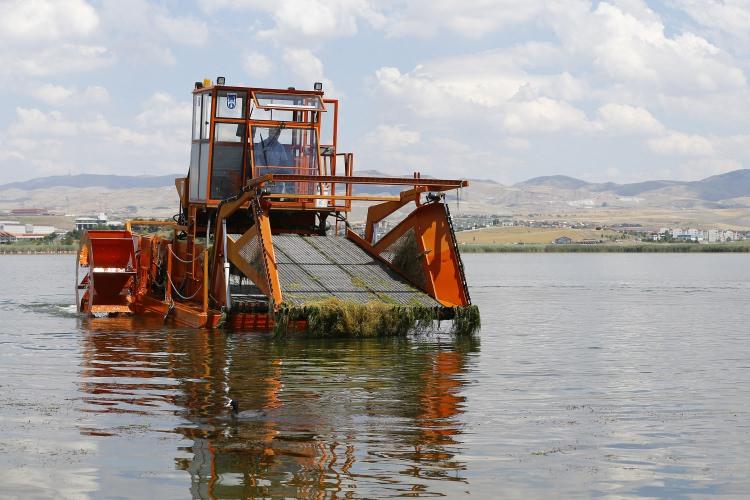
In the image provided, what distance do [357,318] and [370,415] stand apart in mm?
7337

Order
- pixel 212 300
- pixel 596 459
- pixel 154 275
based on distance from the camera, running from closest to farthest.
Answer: pixel 596 459 < pixel 212 300 < pixel 154 275

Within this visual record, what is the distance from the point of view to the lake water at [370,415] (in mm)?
10070

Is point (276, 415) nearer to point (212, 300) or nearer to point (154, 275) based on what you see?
point (212, 300)

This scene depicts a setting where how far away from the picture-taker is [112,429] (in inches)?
480

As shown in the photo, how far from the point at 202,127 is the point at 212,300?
3881 millimetres

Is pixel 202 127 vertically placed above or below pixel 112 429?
above

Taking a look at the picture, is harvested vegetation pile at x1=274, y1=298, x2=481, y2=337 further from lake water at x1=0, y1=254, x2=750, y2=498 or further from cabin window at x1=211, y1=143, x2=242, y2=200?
cabin window at x1=211, y1=143, x2=242, y2=200

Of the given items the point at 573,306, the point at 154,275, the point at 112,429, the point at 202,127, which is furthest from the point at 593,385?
the point at 573,306

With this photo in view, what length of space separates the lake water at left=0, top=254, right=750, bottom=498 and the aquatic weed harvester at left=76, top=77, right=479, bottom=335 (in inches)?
24.1

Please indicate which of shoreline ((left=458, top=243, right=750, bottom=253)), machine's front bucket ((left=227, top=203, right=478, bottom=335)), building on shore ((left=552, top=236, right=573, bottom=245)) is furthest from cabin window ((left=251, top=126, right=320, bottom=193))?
building on shore ((left=552, top=236, right=573, bottom=245))

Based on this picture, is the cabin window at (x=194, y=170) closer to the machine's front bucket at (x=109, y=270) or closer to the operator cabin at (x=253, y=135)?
the operator cabin at (x=253, y=135)

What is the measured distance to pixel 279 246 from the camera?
75.3 feet

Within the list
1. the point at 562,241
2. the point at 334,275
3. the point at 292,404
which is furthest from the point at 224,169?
the point at 562,241

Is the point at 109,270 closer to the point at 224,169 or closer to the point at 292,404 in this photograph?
the point at 224,169
